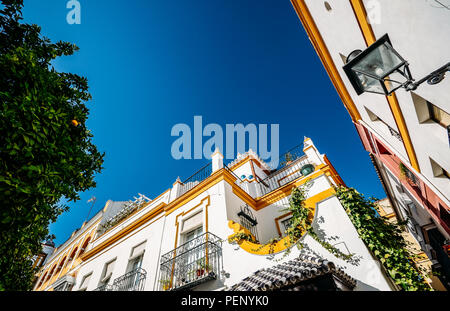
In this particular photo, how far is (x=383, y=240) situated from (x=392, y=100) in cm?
327

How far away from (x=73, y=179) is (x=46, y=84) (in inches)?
84.4

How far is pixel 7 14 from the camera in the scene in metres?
4.45

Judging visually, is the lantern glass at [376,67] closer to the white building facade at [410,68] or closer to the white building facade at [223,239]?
the white building facade at [410,68]

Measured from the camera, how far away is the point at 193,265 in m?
6.86

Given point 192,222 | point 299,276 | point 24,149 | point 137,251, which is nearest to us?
point 24,149

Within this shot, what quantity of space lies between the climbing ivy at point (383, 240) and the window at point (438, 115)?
245cm

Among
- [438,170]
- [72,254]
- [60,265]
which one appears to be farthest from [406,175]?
[60,265]

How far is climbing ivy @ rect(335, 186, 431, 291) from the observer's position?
13.6 ft

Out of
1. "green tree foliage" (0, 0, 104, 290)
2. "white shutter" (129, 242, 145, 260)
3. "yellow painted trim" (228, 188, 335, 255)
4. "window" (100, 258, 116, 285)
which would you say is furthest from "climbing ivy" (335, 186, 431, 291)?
"window" (100, 258, 116, 285)

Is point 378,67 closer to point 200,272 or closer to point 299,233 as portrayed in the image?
point 299,233

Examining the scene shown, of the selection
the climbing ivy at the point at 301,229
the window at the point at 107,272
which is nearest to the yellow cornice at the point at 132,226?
the window at the point at 107,272
